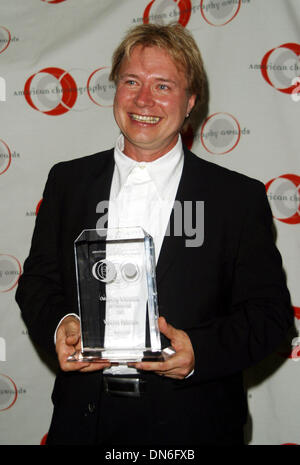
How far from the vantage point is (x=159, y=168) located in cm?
127

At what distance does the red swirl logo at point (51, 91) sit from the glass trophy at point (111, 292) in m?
1.06

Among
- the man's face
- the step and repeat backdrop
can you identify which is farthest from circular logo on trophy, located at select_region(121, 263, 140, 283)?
the step and repeat backdrop

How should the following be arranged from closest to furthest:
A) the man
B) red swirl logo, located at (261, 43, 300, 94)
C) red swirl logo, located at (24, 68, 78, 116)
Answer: the man → red swirl logo, located at (261, 43, 300, 94) → red swirl logo, located at (24, 68, 78, 116)

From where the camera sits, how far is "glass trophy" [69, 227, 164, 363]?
103cm

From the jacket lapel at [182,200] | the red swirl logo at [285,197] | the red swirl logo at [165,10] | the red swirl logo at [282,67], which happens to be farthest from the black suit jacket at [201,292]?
the red swirl logo at [165,10]

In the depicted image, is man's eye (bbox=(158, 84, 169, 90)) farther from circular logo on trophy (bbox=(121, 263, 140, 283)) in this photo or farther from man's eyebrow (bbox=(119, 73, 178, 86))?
circular logo on trophy (bbox=(121, 263, 140, 283))

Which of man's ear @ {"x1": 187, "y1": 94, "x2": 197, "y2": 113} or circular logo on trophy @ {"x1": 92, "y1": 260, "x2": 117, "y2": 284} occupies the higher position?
man's ear @ {"x1": 187, "y1": 94, "x2": 197, "y2": 113}

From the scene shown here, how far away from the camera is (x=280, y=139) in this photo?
1.74 meters

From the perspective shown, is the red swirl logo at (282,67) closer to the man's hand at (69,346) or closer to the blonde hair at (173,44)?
the blonde hair at (173,44)

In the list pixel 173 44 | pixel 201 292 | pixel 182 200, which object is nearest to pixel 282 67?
pixel 173 44

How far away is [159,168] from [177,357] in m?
0.54

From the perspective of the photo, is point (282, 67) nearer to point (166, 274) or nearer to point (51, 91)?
point (51, 91)

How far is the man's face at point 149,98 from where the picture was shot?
4.08 ft
